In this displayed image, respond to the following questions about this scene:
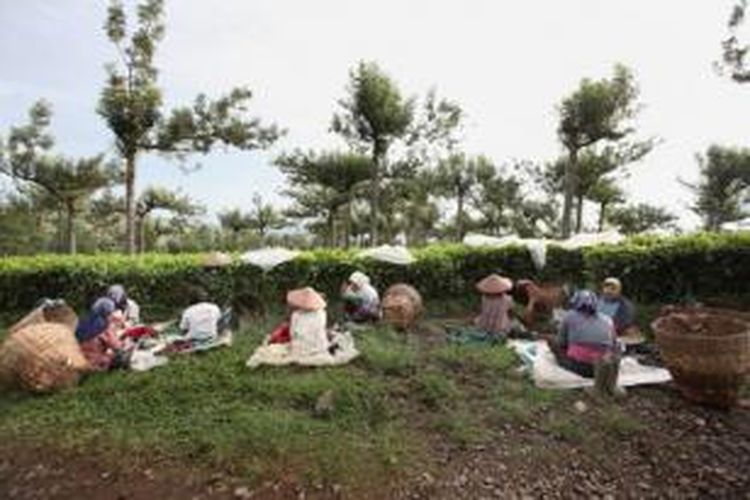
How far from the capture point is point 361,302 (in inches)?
447

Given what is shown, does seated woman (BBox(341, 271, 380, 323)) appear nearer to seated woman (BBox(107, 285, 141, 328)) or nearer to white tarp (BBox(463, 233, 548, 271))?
seated woman (BBox(107, 285, 141, 328))

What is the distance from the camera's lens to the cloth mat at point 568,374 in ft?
27.1

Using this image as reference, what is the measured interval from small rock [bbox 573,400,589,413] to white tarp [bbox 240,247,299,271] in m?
6.62

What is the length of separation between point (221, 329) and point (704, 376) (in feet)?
20.4

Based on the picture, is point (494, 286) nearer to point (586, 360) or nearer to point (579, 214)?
point (586, 360)

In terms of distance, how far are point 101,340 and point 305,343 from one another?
2555mm

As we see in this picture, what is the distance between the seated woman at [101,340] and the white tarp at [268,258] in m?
3.74

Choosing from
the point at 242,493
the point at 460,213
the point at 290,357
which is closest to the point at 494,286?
the point at 290,357

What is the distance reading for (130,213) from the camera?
860 inches

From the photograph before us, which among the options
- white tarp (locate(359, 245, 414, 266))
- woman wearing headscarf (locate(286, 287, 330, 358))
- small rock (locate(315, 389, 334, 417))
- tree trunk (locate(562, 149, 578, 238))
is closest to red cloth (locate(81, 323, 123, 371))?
woman wearing headscarf (locate(286, 287, 330, 358))

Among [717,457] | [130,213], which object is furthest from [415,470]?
[130,213]

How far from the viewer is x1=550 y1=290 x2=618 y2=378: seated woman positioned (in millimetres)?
8477

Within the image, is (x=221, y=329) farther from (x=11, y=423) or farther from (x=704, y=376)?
(x=704, y=376)

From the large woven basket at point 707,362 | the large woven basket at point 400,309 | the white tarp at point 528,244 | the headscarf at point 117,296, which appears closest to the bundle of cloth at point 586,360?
the large woven basket at point 707,362
